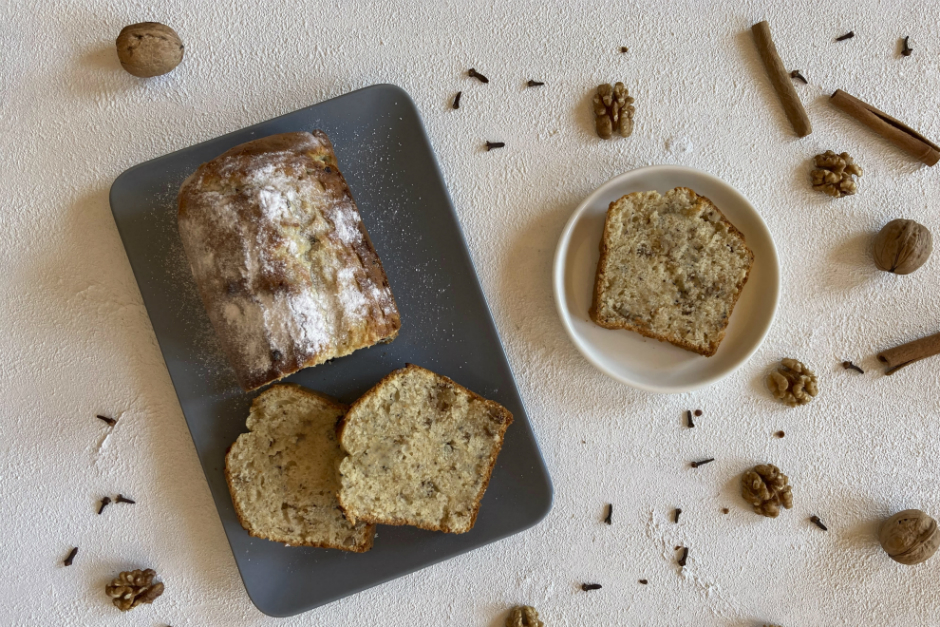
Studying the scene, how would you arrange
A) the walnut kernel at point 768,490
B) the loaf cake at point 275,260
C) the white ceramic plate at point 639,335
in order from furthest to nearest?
the walnut kernel at point 768,490, the white ceramic plate at point 639,335, the loaf cake at point 275,260

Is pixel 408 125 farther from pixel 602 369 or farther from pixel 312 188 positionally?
pixel 602 369

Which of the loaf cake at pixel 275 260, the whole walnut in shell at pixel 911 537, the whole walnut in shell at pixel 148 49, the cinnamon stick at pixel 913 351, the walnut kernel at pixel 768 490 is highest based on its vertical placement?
the whole walnut in shell at pixel 148 49

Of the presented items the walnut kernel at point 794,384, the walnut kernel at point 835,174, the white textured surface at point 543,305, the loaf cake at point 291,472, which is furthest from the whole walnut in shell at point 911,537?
the loaf cake at point 291,472

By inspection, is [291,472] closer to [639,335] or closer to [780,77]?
[639,335]

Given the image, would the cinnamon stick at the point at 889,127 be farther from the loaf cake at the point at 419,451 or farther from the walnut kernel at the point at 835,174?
the loaf cake at the point at 419,451

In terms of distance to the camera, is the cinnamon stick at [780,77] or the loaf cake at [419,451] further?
the cinnamon stick at [780,77]

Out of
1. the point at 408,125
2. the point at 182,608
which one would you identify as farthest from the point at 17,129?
the point at 182,608

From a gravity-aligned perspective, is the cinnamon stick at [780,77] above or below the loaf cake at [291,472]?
above
